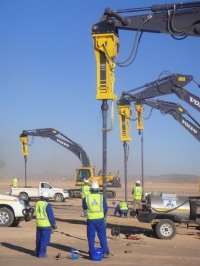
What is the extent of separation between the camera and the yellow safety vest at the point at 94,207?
11273 mm

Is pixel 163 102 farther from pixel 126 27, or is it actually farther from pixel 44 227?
pixel 44 227

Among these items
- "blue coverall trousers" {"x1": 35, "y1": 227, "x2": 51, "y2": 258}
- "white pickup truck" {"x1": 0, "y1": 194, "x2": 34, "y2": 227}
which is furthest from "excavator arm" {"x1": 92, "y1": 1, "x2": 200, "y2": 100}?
"white pickup truck" {"x1": 0, "y1": 194, "x2": 34, "y2": 227}

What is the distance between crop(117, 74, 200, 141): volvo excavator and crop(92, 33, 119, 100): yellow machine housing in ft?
31.4

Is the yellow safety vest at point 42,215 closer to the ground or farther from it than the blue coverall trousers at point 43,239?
farther from it

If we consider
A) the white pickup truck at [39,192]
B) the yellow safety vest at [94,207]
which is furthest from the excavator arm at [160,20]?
the white pickup truck at [39,192]

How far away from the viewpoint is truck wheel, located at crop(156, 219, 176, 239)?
14797 mm

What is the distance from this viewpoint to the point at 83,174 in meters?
37.4

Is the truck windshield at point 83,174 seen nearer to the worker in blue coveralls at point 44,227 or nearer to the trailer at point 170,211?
the trailer at point 170,211

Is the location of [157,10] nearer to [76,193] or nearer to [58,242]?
[58,242]

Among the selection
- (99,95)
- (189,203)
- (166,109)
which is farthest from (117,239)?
(166,109)

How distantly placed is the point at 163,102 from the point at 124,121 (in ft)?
11.7

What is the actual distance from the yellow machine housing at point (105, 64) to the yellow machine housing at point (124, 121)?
1157 cm

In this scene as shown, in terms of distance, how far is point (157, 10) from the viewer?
13.5 meters

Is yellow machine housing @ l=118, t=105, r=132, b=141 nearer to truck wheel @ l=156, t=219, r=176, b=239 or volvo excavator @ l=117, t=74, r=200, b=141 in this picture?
volvo excavator @ l=117, t=74, r=200, b=141
